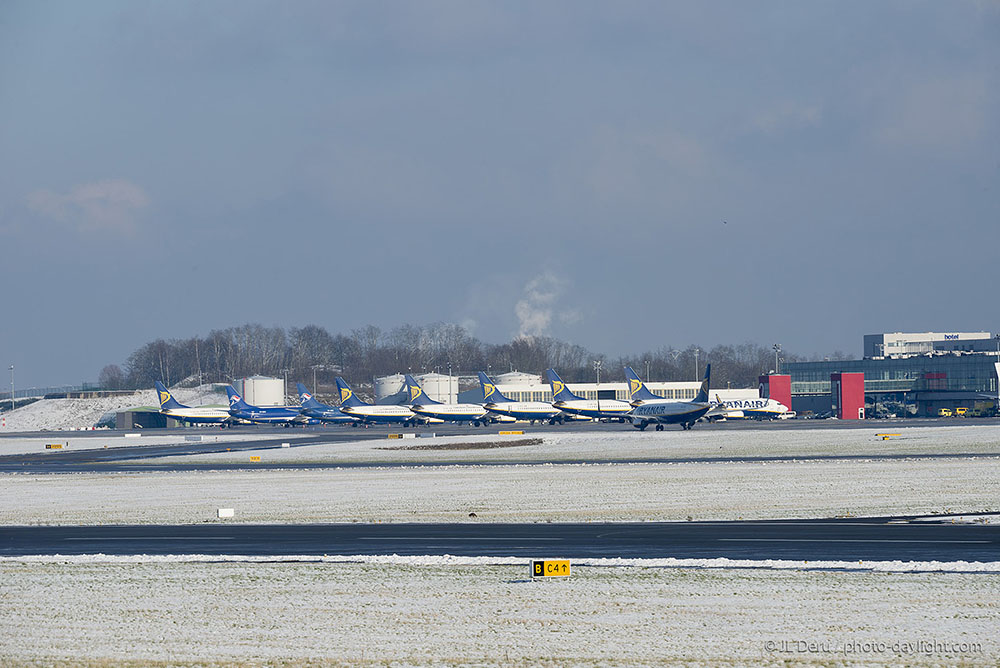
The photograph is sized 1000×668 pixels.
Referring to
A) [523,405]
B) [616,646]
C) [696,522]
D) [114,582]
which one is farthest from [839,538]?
[523,405]

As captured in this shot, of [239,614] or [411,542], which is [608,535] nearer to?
[411,542]

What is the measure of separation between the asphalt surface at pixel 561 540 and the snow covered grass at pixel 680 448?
112 feet

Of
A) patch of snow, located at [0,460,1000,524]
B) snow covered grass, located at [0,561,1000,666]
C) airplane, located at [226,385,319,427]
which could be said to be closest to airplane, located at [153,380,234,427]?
airplane, located at [226,385,319,427]

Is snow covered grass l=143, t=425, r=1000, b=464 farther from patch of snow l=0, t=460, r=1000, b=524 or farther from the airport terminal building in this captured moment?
the airport terminal building

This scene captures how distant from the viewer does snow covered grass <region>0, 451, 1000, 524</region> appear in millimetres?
34500

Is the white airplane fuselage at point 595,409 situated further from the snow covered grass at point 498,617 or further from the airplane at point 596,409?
the snow covered grass at point 498,617

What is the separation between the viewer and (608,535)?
28.4m

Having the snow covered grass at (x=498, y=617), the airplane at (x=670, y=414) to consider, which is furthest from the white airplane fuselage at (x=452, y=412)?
the snow covered grass at (x=498, y=617)

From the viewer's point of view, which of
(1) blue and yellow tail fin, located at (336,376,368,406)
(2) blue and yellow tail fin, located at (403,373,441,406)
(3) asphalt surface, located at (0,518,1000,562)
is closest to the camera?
(3) asphalt surface, located at (0,518,1000,562)

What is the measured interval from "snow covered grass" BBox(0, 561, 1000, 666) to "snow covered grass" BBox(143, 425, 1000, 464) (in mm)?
43408

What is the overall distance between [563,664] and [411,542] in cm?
1347

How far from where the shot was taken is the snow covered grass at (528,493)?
113 feet

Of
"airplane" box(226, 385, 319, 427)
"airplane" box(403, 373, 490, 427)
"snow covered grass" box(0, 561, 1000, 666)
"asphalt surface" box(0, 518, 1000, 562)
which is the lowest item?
"airplane" box(226, 385, 319, 427)

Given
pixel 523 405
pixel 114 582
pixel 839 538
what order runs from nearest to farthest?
1. pixel 114 582
2. pixel 839 538
3. pixel 523 405
